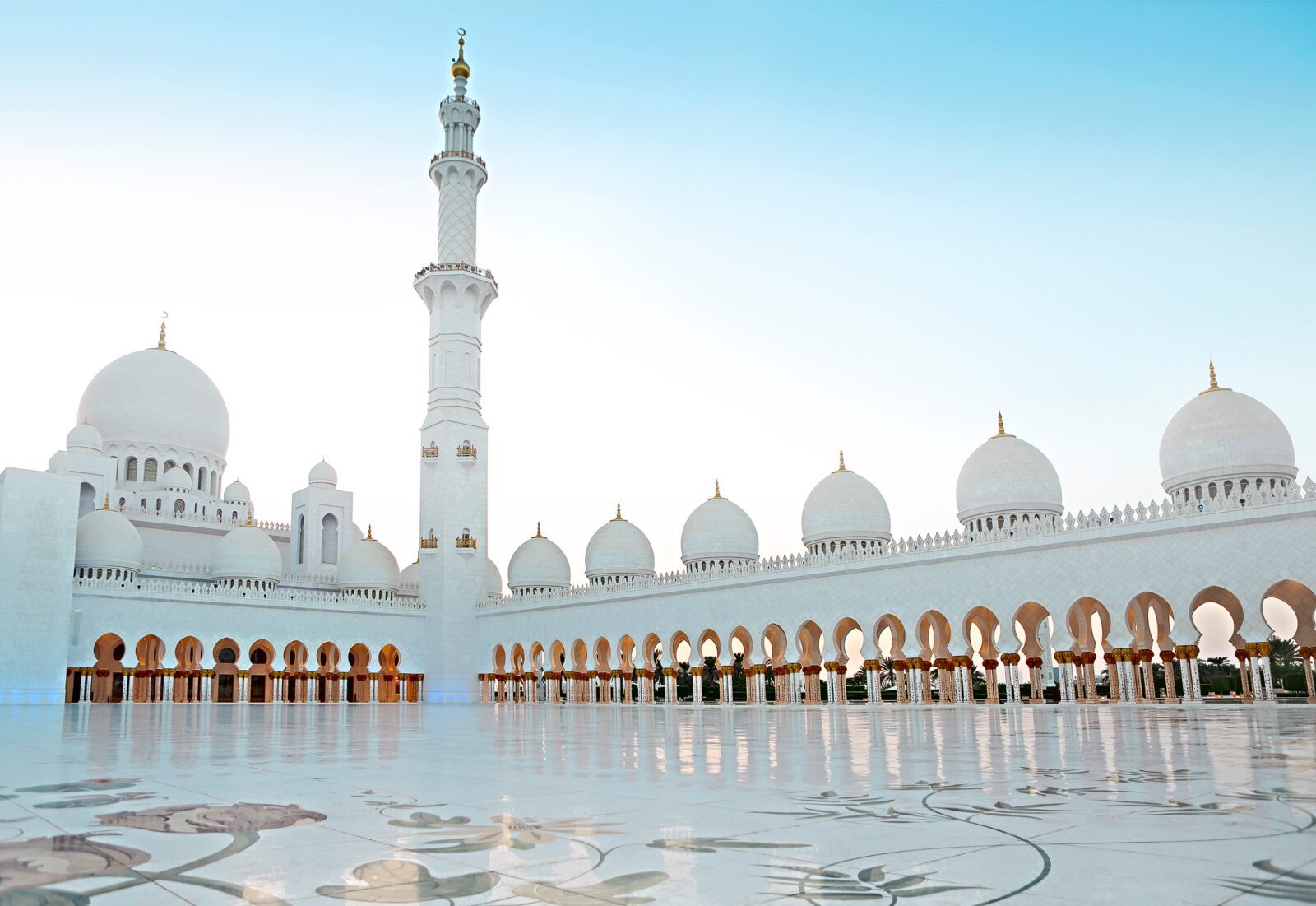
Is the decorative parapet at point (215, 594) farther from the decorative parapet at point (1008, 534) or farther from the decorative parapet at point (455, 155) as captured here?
the decorative parapet at point (455, 155)

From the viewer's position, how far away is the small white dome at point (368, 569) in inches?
1382

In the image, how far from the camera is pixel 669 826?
3205 mm

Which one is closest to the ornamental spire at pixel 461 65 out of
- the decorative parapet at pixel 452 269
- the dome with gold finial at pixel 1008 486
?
the decorative parapet at pixel 452 269

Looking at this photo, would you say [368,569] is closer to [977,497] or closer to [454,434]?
[454,434]

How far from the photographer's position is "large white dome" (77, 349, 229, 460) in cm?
3472

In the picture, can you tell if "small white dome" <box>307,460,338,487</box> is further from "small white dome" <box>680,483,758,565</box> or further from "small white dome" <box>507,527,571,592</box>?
"small white dome" <box>680,483,758,565</box>

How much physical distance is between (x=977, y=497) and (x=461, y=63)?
2264 cm

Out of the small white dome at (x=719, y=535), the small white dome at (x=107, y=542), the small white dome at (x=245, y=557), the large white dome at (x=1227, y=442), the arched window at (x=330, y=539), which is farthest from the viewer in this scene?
the arched window at (x=330, y=539)

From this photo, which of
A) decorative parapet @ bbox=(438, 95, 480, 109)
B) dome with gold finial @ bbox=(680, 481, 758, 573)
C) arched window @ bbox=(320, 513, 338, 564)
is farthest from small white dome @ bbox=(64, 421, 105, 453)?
dome with gold finial @ bbox=(680, 481, 758, 573)

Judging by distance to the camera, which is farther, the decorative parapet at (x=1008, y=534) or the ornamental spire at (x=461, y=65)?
the ornamental spire at (x=461, y=65)

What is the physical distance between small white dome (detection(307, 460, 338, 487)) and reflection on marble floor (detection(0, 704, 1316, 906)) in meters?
33.6

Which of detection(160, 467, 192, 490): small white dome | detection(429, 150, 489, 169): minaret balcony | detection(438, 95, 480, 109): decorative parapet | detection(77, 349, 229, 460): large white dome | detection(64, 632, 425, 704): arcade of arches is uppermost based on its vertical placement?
detection(438, 95, 480, 109): decorative parapet

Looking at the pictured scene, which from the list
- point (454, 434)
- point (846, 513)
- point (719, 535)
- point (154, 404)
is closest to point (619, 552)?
point (719, 535)

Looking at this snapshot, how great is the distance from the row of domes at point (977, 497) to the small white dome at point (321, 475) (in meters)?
9.04
